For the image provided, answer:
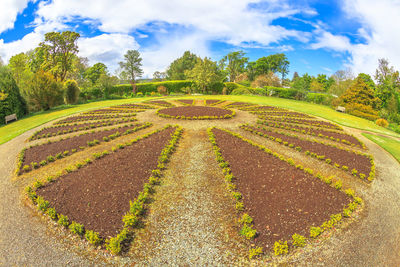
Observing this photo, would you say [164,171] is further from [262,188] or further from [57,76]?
[57,76]

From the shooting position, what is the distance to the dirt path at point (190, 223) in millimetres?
5473

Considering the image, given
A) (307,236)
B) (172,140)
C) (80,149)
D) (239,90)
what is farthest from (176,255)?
(239,90)

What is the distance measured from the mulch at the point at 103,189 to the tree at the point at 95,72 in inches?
2035

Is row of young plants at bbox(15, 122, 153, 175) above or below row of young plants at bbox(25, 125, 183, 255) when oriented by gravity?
above

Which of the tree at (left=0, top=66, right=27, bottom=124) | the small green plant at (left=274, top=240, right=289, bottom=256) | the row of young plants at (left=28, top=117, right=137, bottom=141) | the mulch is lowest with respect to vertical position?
the small green plant at (left=274, top=240, right=289, bottom=256)

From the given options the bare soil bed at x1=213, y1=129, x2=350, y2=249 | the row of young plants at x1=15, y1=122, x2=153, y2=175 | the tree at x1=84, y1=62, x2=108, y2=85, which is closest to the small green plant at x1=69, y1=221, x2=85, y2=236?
the bare soil bed at x1=213, y1=129, x2=350, y2=249

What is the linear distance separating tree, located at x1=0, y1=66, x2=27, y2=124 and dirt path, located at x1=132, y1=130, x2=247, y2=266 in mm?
24429

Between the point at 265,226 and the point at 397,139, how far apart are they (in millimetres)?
18541

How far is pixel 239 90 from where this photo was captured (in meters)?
46.3

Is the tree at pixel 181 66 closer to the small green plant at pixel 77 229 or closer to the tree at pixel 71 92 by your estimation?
the tree at pixel 71 92

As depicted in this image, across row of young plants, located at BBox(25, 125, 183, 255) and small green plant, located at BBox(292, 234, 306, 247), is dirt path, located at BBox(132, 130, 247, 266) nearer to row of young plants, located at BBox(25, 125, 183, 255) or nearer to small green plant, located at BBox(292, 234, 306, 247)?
row of young plants, located at BBox(25, 125, 183, 255)

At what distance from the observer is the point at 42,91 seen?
26.5m

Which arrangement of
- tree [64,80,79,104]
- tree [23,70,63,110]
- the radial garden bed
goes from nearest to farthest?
the radial garden bed, tree [23,70,63,110], tree [64,80,79,104]

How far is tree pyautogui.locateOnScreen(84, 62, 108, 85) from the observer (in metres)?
53.6
